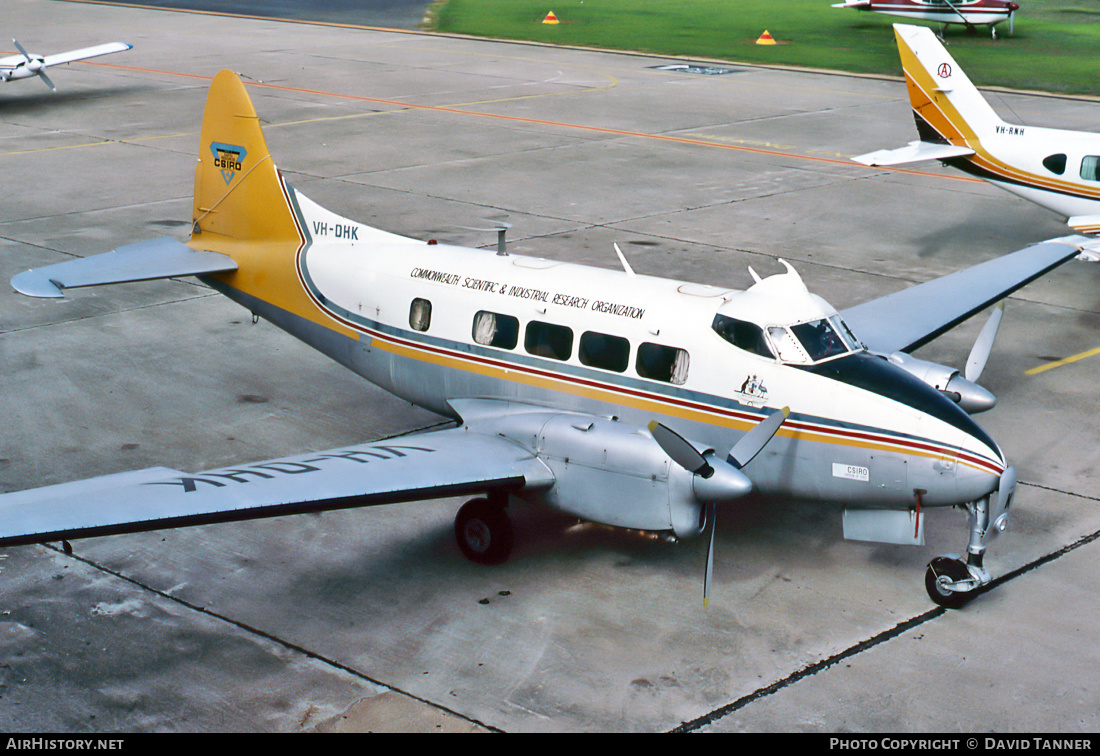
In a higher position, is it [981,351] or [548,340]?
[548,340]

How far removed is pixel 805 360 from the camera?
471 inches

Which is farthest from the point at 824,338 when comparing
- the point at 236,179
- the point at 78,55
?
the point at 78,55

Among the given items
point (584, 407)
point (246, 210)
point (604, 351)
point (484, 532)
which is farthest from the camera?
point (246, 210)

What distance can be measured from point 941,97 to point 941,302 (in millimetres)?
10076

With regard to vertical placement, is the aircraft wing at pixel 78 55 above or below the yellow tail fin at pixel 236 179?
above

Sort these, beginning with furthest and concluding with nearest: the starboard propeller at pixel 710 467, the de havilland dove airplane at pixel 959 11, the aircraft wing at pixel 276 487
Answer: the de havilland dove airplane at pixel 959 11 < the starboard propeller at pixel 710 467 < the aircraft wing at pixel 276 487

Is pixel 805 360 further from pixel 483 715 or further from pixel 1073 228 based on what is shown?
pixel 1073 228

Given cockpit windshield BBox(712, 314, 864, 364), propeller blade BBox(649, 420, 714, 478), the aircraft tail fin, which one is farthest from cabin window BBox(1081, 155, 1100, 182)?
propeller blade BBox(649, 420, 714, 478)

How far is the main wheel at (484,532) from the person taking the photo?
41.1ft

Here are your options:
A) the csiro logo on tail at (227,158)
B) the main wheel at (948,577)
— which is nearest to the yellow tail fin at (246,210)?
the csiro logo on tail at (227,158)

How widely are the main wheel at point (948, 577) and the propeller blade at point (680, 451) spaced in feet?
9.09

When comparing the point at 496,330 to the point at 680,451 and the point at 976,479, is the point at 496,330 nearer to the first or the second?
the point at 680,451

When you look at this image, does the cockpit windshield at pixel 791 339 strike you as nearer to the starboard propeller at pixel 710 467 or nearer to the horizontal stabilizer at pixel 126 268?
the starboard propeller at pixel 710 467

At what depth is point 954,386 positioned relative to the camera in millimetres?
13180
